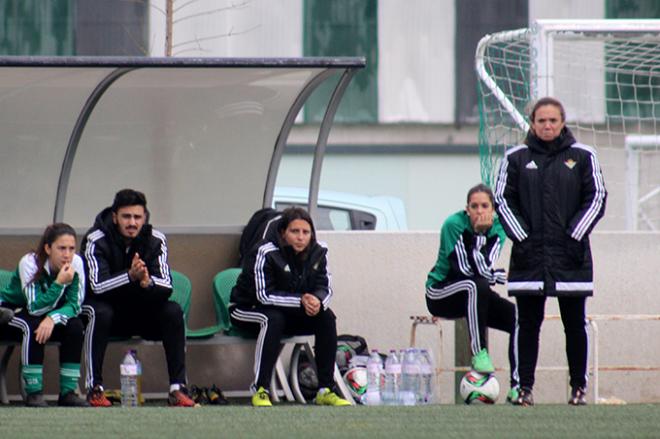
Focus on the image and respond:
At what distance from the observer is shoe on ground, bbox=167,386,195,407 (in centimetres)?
1041

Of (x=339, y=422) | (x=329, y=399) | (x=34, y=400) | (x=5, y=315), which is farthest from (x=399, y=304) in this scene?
(x=339, y=422)

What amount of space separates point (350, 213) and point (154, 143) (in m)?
2.81

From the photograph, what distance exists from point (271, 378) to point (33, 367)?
1501mm

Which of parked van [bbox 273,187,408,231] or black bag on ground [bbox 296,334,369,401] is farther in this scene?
parked van [bbox 273,187,408,231]

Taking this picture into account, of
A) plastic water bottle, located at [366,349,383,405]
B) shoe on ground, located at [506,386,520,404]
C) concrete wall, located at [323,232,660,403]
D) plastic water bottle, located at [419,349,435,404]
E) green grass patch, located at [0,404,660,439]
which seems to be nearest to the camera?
green grass patch, located at [0,404,660,439]

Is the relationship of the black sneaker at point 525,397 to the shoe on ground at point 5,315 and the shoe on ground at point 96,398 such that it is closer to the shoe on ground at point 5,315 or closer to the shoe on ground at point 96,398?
the shoe on ground at point 96,398

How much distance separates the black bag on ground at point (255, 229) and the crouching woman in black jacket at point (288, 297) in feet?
1.83

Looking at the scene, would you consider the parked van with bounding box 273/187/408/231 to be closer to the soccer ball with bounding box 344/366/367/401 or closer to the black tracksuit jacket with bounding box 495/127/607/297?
the soccer ball with bounding box 344/366/367/401

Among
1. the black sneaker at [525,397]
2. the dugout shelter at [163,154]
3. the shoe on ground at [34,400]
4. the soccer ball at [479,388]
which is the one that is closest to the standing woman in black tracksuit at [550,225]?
the black sneaker at [525,397]

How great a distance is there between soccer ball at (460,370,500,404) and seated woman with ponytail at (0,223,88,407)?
2.36 meters

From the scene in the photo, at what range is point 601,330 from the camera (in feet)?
41.5

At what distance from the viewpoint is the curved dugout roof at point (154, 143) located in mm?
11602

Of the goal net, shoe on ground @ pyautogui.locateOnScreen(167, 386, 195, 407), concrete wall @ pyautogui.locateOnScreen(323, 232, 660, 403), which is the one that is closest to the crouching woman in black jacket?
shoe on ground @ pyautogui.locateOnScreen(167, 386, 195, 407)

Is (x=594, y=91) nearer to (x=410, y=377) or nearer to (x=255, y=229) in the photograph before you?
(x=255, y=229)
